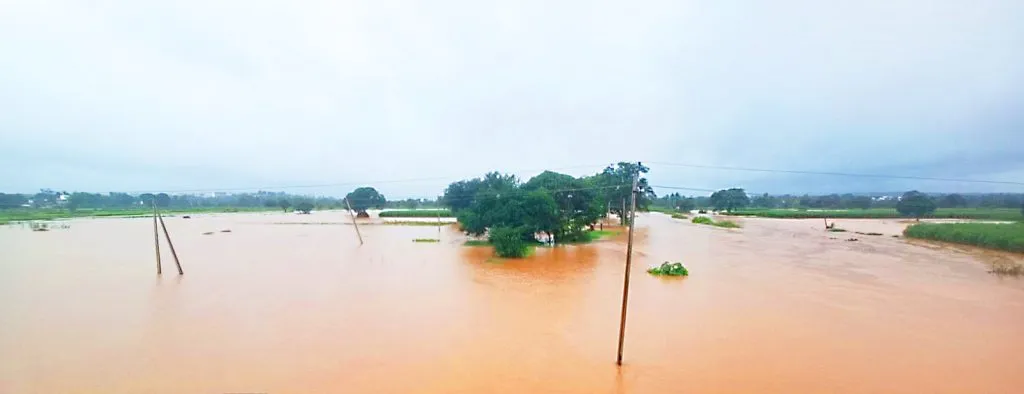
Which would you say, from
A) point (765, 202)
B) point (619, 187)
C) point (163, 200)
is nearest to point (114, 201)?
point (163, 200)

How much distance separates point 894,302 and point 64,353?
17.8 metres

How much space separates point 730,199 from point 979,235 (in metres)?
48.4

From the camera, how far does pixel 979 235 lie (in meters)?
23.2

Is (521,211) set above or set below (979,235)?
above

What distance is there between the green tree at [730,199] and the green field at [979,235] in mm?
40599

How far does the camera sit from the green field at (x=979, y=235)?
21.1 meters

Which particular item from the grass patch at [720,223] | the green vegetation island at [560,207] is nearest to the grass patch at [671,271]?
the green vegetation island at [560,207]

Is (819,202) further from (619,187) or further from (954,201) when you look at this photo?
(619,187)

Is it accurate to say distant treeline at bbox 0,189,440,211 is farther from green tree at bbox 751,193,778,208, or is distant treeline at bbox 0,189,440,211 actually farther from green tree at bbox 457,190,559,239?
green tree at bbox 751,193,778,208

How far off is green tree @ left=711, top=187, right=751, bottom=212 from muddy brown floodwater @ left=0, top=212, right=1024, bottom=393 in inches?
2145

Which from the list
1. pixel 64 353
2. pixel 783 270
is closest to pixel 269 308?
pixel 64 353

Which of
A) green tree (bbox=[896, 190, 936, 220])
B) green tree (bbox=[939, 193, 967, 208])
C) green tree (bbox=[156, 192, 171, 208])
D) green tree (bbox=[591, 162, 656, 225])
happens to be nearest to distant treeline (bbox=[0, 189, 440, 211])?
green tree (bbox=[156, 192, 171, 208])

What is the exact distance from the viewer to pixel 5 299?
12406 mm

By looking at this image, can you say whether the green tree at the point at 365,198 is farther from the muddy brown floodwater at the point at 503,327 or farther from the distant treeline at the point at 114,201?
the muddy brown floodwater at the point at 503,327
